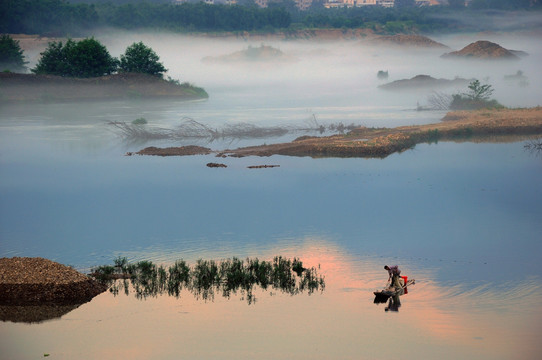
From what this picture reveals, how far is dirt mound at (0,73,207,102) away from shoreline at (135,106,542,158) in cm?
2778

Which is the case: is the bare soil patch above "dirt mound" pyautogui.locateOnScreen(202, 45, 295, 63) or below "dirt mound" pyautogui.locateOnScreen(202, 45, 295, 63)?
below

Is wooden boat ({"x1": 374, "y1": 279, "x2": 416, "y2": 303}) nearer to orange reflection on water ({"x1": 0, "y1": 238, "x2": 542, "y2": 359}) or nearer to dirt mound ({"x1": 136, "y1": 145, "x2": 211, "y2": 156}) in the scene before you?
orange reflection on water ({"x1": 0, "y1": 238, "x2": 542, "y2": 359})

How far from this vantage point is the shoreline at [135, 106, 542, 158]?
41.3 metres

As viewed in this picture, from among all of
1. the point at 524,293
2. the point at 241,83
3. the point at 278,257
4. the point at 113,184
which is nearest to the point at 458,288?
the point at 524,293

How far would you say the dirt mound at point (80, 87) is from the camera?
67.6m

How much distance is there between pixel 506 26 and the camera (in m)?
130

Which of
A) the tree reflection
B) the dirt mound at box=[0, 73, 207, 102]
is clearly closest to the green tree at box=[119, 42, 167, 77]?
the dirt mound at box=[0, 73, 207, 102]

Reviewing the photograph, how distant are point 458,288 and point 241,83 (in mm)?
85790

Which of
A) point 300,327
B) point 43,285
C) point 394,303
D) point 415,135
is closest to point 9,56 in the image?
point 415,135

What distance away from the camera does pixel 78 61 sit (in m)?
69.8

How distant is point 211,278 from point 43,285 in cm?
423

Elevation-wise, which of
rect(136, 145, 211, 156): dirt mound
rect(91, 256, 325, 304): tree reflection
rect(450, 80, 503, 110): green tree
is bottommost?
rect(91, 256, 325, 304): tree reflection

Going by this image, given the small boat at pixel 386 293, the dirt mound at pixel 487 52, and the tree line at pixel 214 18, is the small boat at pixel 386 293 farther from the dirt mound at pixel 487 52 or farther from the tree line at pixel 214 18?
the tree line at pixel 214 18

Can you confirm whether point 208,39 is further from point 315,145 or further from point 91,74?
point 315,145
